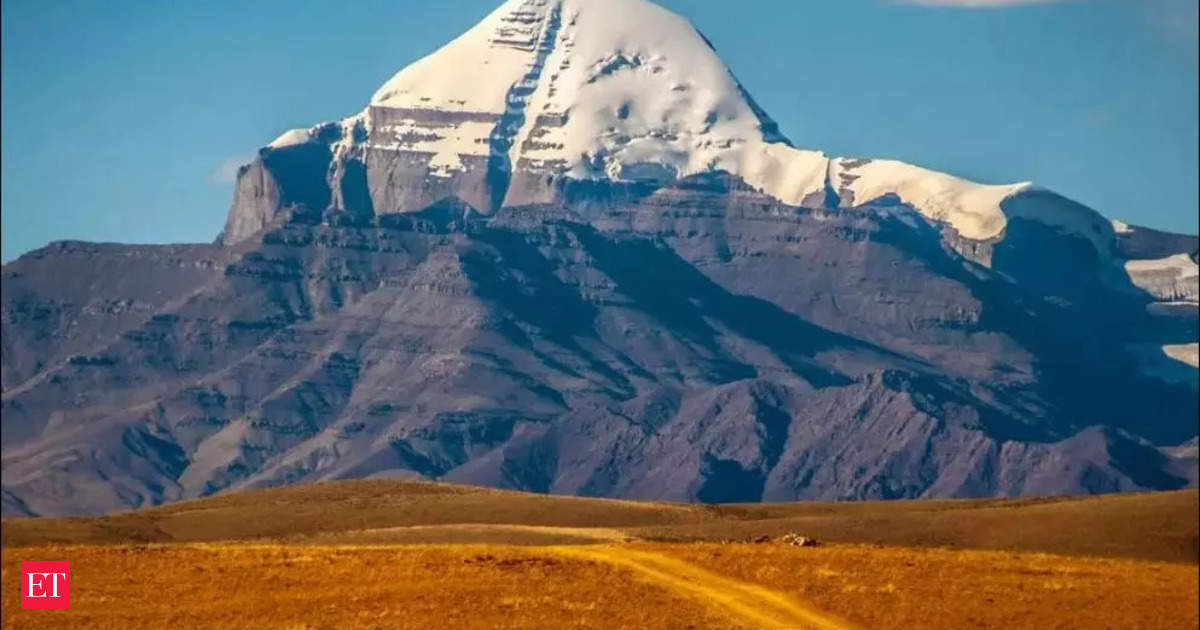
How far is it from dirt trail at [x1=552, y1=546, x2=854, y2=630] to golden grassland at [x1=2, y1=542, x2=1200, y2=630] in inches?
5.7

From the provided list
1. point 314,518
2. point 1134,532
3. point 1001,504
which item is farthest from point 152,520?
point 1134,532

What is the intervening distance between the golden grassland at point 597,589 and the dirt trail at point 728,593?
0.14 meters

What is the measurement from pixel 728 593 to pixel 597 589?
6015 millimetres

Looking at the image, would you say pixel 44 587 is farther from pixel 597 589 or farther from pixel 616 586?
pixel 616 586

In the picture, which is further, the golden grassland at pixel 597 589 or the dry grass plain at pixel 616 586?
the dry grass plain at pixel 616 586

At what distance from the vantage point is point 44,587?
109562mm

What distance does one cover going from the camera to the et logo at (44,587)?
107 meters

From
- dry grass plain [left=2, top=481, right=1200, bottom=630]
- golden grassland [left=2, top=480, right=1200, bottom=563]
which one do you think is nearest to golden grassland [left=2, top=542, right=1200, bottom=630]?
dry grass plain [left=2, top=481, right=1200, bottom=630]

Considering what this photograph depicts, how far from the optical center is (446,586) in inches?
4562

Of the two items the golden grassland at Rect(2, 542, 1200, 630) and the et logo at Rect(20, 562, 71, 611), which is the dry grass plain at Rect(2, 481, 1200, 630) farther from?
the et logo at Rect(20, 562, 71, 611)

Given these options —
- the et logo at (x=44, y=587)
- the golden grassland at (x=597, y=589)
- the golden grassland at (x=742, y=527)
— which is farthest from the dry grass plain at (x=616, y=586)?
the golden grassland at (x=742, y=527)

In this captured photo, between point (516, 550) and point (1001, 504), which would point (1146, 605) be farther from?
point (1001, 504)

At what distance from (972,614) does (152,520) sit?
311 feet

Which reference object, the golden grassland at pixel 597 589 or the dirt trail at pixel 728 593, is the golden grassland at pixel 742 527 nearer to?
the golden grassland at pixel 597 589
